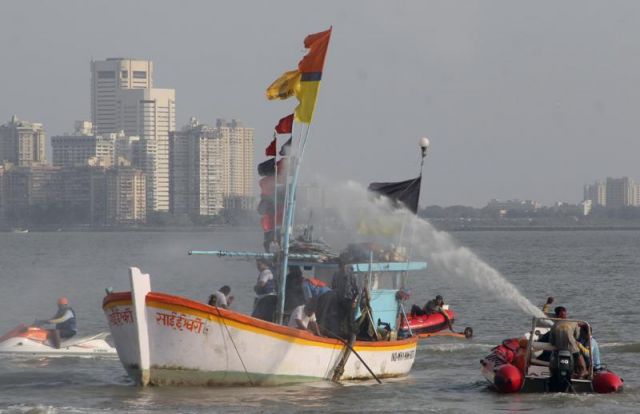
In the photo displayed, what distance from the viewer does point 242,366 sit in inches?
965

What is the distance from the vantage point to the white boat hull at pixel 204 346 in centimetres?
2383

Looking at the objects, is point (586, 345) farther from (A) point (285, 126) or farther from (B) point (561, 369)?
(A) point (285, 126)

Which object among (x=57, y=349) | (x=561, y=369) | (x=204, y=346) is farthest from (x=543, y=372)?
(x=57, y=349)

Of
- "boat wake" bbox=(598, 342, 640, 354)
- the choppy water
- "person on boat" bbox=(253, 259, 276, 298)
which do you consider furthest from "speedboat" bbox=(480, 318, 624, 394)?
"boat wake" bbox=(598, 342, 640, 354)

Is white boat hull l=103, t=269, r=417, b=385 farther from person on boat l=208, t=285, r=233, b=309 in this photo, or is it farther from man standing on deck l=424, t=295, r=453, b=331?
man standing on deck l=424, t=295, r=453, b=331

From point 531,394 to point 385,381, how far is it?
3239 mm

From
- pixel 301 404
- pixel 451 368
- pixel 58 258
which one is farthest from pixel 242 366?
pixel 58 258

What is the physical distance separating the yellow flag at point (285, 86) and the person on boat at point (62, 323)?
27.9ft

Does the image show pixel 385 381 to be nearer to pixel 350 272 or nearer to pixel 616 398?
pixel 350 272

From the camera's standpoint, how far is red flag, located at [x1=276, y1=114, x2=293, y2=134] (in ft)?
84.2

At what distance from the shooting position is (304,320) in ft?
83.4

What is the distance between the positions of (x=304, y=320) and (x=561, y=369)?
4.89m

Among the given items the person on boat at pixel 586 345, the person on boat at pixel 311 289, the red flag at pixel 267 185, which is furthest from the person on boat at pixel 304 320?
the person on boat at pixel 586 345

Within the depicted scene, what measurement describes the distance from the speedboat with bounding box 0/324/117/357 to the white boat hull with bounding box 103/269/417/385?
22.1ft
